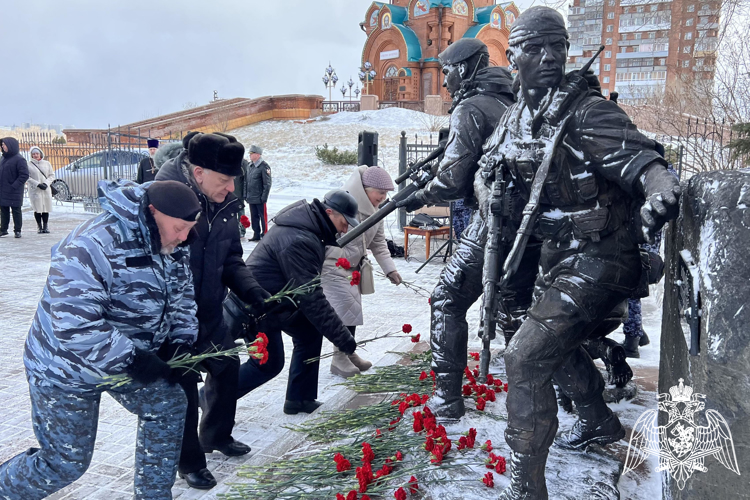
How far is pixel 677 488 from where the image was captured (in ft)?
7.75

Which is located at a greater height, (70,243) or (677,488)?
(70,243)

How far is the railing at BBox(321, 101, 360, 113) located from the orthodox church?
329cm

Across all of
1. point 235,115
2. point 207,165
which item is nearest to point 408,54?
point 235,115

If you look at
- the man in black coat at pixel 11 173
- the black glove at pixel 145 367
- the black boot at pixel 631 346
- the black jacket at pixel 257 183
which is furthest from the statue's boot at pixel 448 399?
the man in black coat at pixel 11 173

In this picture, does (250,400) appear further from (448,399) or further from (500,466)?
(500,466)

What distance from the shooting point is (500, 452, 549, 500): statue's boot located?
2.60 metres

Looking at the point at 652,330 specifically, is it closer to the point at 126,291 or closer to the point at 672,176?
the point at 672,176

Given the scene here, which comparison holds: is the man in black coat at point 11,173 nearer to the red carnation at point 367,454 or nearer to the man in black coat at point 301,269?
the man in black coat at point 301,269

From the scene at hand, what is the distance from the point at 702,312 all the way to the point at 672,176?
0.52 meters

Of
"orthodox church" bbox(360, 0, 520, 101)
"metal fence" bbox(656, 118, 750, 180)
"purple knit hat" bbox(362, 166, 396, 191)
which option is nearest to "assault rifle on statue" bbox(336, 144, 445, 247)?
"purple knit hat" bbox(362, 166, 396, 191)

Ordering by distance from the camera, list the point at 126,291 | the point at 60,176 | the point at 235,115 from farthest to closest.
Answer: the point at 235,115 → the point at 60,176 → the point at 126,291

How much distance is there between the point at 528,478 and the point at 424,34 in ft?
133

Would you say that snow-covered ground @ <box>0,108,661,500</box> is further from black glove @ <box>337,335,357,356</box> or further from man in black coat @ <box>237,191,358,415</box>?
man in black coat @ <box>237,191,358,415</box>

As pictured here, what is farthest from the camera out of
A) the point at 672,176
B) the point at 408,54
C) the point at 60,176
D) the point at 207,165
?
the point at 408,54
